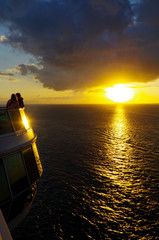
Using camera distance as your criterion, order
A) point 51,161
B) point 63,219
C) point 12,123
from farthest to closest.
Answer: point 51,161 < point 63,219 < point 12,123

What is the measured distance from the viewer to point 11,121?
7445 mm

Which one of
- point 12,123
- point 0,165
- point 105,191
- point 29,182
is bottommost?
point 105,191

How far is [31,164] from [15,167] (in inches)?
46.9

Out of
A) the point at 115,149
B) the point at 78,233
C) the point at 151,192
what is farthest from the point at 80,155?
the point at 78,233

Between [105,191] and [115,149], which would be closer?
[105,191]

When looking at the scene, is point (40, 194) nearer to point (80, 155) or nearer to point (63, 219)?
point (63, 219)

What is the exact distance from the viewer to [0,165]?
6.24 m

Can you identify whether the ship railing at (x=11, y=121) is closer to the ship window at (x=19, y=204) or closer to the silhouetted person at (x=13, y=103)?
the silhouetted person at (x=13, y=103)

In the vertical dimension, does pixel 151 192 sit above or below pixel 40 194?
below

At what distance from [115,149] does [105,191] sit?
20493 millimetres

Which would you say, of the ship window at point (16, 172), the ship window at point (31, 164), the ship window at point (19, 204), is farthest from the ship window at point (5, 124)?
the ship window at point (19, 204)

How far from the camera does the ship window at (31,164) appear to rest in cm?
765

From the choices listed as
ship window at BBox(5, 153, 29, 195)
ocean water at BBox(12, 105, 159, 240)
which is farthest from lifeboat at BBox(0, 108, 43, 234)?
ocean water at BBox(12, 105, 159, 240)

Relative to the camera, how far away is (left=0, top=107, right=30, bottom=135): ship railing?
23.1 ft
